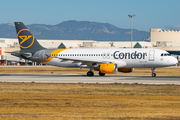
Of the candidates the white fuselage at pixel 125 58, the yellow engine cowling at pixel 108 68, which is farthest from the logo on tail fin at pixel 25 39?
the yellow engine cowling at pixel 108 68

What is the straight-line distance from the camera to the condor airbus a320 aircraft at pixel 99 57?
150 ft

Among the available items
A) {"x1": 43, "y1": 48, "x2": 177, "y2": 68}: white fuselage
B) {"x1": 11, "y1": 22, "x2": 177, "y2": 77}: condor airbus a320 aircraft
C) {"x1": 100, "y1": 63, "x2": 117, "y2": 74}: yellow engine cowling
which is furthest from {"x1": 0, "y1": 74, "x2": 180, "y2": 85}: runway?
{"x1": 43, "y1": 48, "x2": 177, "y2": 68}: white fuselage

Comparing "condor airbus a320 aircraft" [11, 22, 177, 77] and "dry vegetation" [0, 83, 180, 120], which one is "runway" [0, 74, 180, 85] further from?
"dry vegetation" [0, 83, 180, 120]

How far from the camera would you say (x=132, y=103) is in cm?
1998

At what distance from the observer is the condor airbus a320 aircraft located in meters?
45.8

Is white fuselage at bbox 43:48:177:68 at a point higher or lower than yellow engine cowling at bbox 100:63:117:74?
higher

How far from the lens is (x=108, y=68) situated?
145 feet

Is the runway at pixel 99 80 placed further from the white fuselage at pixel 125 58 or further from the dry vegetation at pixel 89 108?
the dry vegetation at pixel 89 108

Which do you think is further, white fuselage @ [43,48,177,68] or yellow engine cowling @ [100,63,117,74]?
white fuselage @ [43,48,177,68]

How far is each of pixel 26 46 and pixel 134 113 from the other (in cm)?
3863

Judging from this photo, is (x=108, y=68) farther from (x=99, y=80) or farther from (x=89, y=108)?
(x=89, y=108)

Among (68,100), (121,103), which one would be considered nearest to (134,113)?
(121,103)

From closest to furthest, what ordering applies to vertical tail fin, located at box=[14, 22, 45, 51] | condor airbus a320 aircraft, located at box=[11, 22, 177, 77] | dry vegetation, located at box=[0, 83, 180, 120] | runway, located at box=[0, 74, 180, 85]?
1. dry vegetation, located at box=[0, 83, 180, 120]
2. runway, located at box=[0, 74, 180, 85]
3. condor airbus a320 aircraft, located at box=[11, 22, 177, 77]
4. vertical tail fin, located at box=[14, 22, 45, 51]

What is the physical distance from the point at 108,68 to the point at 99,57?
14.3ft
